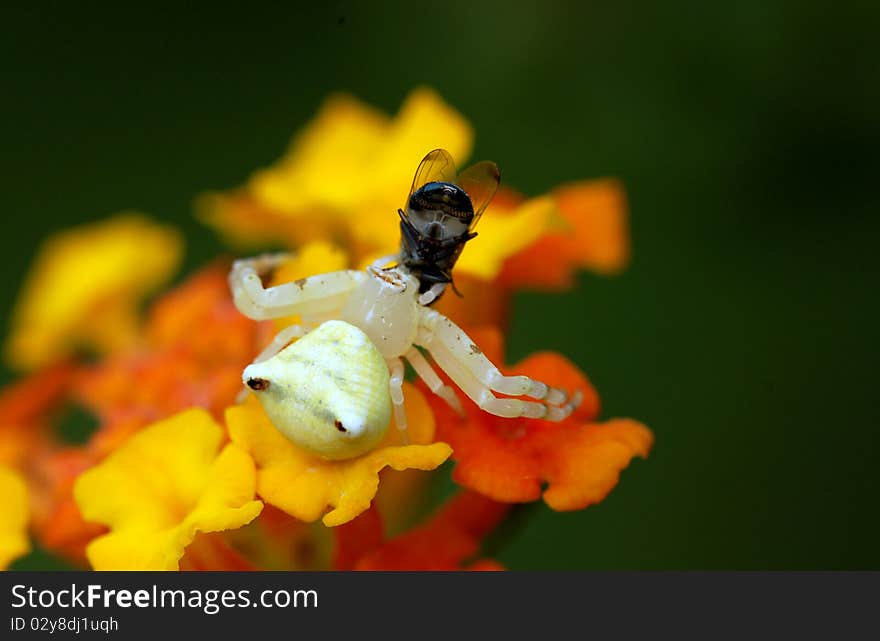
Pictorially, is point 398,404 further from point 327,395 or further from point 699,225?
point 699,225

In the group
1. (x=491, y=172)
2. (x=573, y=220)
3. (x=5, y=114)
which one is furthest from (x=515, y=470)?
(x=5, y=114)

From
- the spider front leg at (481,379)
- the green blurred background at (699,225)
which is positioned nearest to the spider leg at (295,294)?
the spider front leg at (481,379)

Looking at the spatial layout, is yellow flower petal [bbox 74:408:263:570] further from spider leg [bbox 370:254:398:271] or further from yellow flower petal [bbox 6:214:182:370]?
yellow flower petal [bbox 6:214:182:370]

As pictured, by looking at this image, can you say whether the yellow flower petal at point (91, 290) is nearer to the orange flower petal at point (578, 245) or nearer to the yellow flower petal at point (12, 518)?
the yellow flower petal at point (12, 518)

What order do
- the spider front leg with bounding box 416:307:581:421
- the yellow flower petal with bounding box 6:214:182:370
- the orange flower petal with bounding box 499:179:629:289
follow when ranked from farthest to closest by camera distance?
the yellow flower petal with bounding box 6:214:182:370
the orange flower petal with bounding box 499:179:629:289
the spider front leg with bounding box 416:307:581:421

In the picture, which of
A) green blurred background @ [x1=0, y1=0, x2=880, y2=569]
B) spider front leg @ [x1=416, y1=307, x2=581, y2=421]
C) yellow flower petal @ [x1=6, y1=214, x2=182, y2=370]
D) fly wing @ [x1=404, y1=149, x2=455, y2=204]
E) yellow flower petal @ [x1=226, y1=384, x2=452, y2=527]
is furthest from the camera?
yellow flower petal @ [x1=6, y1=214, x2=182, y2=370]

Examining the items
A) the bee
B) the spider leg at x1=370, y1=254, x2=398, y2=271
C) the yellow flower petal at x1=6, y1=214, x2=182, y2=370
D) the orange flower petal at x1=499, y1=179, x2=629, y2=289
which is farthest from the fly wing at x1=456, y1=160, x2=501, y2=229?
the yellow flower petal at x1=6, y1=214, x2=182, y2=370
